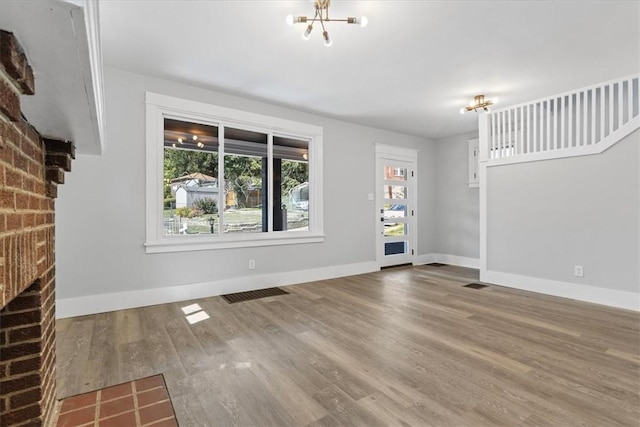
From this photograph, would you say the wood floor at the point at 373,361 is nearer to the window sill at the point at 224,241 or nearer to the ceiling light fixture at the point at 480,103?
the window sill at the point at 224,241

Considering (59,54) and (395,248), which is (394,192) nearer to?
(395,248)

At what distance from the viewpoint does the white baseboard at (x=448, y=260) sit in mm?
5883

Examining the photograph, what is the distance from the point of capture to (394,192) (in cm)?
597

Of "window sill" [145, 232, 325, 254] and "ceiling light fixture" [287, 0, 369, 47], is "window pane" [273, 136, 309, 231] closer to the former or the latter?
"window sill" [145, 232, 325, 254]

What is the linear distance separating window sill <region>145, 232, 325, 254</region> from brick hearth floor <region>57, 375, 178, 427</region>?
184cm

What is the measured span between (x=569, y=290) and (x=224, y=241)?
4.26 meters

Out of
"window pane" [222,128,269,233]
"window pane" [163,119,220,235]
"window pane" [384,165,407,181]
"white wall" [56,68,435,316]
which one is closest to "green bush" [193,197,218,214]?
"window pane" [163,119,220,235]

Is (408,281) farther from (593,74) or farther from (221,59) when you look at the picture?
(221,59)

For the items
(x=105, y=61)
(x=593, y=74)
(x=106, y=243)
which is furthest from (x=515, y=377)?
(x=105, y=61)

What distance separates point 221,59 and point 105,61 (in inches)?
45.4

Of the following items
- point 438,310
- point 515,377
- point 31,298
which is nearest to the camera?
point 31,298

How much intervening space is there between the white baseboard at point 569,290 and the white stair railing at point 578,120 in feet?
5.19

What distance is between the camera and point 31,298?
1.31m

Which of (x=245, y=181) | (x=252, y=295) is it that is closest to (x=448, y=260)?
(x=252, y=295)
